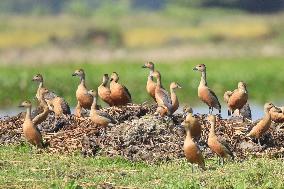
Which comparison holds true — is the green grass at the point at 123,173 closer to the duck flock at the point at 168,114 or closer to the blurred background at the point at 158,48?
the duck flock at the point at 168,114

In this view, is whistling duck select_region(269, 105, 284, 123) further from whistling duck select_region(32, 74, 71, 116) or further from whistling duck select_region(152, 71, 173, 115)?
whistling duck select_region(32, 74, 71, 116)

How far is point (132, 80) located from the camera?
38.8 m

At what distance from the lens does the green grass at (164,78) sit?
35.3 metres

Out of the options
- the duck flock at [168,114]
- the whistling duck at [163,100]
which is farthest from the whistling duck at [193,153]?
→ the whistling duck at [163,100]

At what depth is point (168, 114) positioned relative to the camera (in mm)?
18281

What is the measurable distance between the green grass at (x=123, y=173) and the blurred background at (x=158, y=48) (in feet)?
37.4

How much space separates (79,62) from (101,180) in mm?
34276

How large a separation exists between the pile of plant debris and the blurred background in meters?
9.20

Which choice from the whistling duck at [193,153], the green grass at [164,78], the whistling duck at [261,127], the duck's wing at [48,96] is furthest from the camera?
the green grass at [164,78]

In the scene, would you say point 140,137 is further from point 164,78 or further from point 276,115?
point 164,78

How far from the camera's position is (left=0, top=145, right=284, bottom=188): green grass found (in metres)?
14.3

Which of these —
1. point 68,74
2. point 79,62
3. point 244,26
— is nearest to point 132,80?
point 68,74

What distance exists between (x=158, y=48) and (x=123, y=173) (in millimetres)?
43081

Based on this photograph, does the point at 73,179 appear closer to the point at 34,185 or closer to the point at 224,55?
the point at 34,185
